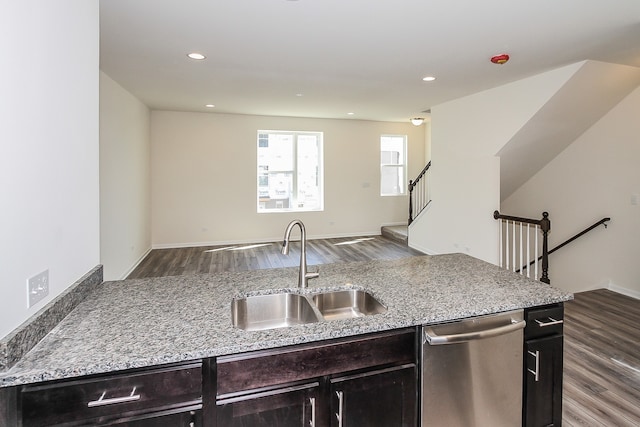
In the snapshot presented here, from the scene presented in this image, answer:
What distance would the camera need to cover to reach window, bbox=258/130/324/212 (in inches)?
293

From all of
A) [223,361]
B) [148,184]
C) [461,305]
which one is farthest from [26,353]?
[148,184]

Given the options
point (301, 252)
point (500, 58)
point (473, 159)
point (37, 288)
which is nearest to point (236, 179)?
point (473, 159)

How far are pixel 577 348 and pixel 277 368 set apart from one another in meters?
2.89

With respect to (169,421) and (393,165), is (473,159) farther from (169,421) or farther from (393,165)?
(169,421)

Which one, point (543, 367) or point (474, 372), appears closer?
point (474, 372)

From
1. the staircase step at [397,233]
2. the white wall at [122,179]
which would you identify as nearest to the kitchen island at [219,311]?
the white wall at [122,179]

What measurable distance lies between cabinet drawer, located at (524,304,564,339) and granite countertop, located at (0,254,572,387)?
0.05 m

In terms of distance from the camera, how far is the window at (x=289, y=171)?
7.45 metres

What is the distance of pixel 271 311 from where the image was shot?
1.76 meters

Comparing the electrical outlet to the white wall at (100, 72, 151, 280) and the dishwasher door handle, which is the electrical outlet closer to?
the dishwasher door handle

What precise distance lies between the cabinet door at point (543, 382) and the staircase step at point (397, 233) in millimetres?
5190

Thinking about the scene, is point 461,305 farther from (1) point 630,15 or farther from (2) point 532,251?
(2) point 532,251

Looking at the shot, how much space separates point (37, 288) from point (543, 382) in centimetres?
221

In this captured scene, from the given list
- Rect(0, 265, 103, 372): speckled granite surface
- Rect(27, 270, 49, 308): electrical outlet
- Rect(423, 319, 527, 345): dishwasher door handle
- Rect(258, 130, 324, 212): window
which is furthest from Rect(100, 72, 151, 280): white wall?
Rect(423, 319, 527, 345): dishwasher door handle
